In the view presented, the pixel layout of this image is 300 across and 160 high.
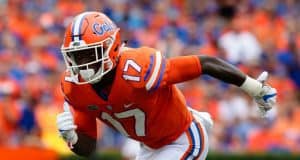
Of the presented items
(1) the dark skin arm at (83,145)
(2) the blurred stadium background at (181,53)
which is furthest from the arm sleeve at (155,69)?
(2) the blurred stadium background at (181,53)

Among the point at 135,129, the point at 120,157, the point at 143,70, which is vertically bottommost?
the point at 120,157

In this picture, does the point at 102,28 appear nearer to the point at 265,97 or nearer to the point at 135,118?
the point at 135,118

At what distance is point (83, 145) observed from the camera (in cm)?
561

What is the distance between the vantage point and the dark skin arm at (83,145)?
5586mm

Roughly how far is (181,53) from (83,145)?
5352 mm

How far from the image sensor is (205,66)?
210 inches

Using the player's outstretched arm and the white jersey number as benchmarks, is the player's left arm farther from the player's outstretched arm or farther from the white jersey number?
the white jersey number

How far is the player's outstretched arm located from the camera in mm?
5348

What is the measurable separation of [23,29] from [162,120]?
20.4 feet

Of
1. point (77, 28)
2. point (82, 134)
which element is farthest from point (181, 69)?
point (82, 134)

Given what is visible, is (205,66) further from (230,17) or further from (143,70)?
(230,17)

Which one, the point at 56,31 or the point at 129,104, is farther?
the point at 56,31

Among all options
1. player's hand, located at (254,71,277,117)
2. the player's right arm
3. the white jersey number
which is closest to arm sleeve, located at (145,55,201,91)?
the white jersey number

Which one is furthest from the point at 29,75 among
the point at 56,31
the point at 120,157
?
the point at 120,157
